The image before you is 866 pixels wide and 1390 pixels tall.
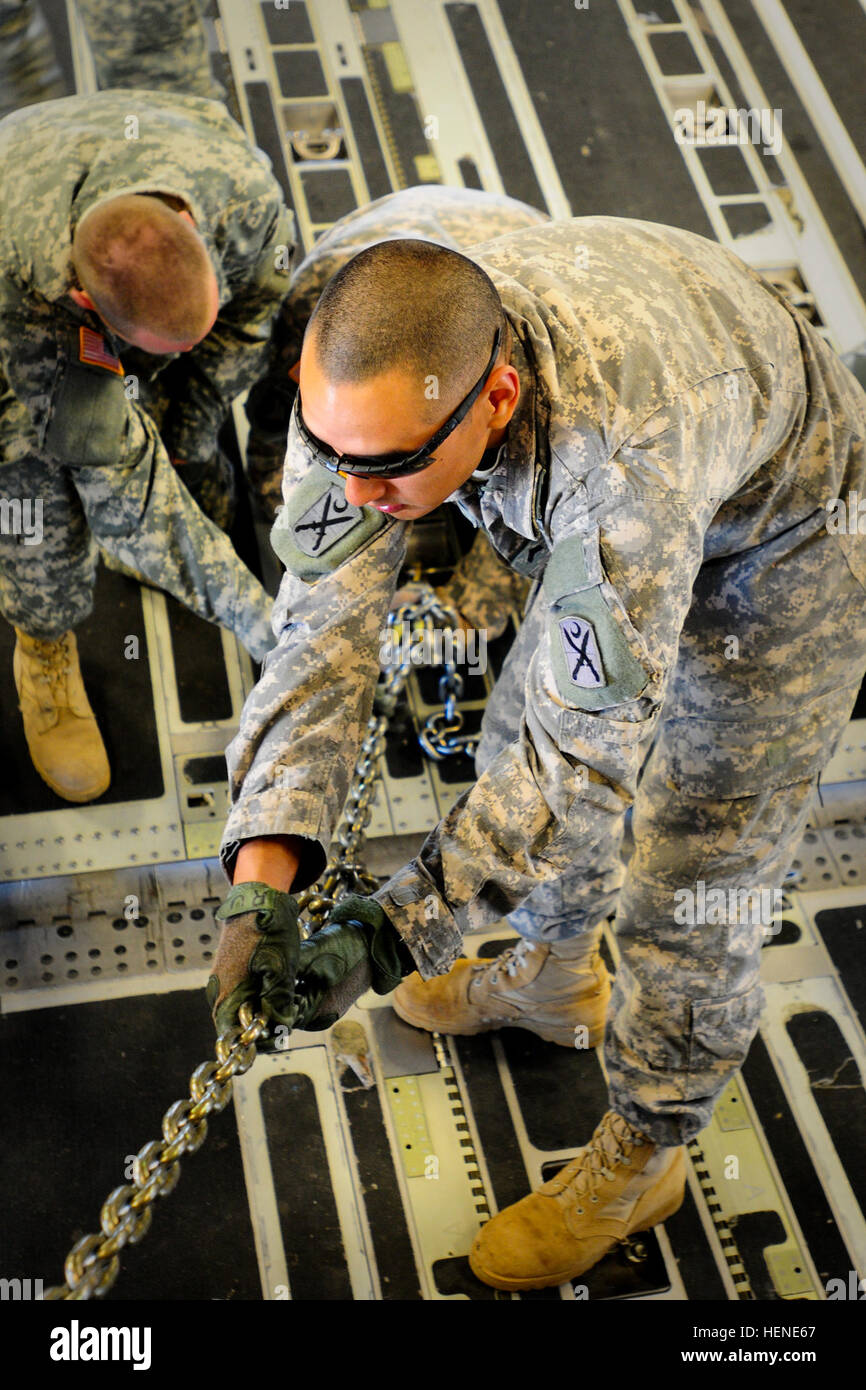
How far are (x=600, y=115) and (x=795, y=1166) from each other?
12.5 ft

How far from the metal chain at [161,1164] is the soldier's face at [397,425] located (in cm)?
79

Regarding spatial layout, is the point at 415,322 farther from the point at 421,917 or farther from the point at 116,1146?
the point at 116,1146

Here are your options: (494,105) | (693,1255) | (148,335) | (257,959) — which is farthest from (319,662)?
(494,105)

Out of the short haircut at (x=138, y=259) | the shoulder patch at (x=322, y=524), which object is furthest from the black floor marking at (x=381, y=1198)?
the short haircut at (x=138, y=259)

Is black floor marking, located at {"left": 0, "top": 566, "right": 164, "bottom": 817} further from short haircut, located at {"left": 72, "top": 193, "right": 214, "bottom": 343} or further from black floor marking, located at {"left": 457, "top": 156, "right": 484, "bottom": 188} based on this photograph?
black floor marking, located at {"left": 457, "top": 156, "right": 484, "bottom": 188}

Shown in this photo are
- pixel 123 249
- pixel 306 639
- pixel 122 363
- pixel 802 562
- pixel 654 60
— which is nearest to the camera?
pixel 306 639

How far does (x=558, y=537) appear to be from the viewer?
7.21ft

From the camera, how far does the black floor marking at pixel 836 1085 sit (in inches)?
133

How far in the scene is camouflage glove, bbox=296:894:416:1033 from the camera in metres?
2.10

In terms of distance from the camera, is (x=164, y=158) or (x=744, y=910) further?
(x=164, y=158)

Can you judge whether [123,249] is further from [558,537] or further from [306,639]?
[558,537]

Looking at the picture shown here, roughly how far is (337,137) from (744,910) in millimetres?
3500
